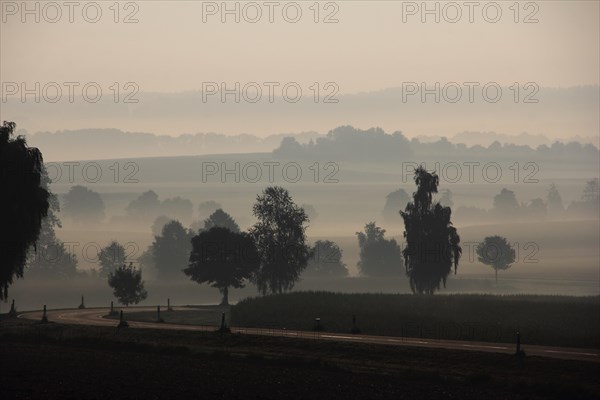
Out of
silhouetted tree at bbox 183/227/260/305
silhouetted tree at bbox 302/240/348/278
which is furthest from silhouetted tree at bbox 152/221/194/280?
silhouetted tree at bbox 183/227/260/305

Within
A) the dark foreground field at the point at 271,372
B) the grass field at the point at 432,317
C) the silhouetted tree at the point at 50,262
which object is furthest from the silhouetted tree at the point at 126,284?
the silhouetted tree at the point at 50,262

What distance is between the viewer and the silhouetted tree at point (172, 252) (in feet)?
574

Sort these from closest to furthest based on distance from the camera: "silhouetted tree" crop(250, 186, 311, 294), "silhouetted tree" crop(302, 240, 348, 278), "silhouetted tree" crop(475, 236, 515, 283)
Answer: "silhouetted tree" crop(250, 186, 311, 294) → "silhouetted tree" crop(475, 236, 515, 283) → "silhouetted tree" crop(302, 240, 348, 278)

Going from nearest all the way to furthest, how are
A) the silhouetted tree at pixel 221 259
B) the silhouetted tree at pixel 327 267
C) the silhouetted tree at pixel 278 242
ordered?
the silhouetted tree at pixel 221 259, the silhouetted tree at pixel 278 242, the silhouetted tree at pixel 327 267

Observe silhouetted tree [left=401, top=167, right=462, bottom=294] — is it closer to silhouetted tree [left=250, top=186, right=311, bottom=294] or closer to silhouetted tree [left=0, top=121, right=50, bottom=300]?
silhouetted tree [left=250, top=186, right=311, bottom=294]

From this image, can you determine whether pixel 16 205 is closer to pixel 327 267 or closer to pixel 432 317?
pixel 432 317

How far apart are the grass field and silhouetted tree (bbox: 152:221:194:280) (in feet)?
318

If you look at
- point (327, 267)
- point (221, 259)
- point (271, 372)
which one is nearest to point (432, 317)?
point (271, 372)

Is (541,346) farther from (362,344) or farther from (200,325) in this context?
(200,325)

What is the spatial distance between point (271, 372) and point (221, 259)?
208 feet

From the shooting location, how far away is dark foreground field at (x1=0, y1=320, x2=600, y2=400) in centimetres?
3431

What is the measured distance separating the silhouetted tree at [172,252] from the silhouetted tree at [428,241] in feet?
258

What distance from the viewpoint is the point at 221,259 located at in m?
103

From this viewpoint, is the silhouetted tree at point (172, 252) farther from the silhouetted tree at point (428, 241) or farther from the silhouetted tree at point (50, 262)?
the silhouetted tree at point (428, 241)
